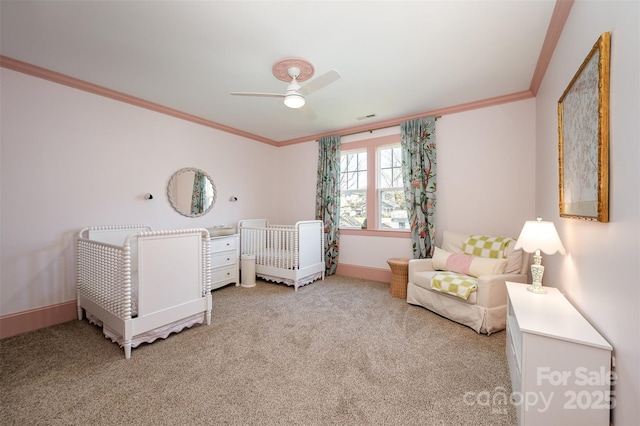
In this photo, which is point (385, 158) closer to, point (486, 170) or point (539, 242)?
point (486, 170)

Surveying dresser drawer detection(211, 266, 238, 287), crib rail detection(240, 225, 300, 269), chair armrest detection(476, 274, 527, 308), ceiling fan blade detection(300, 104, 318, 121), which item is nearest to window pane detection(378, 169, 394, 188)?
crib rail detection(240, 225, 300, 269)

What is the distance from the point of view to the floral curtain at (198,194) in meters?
3.64

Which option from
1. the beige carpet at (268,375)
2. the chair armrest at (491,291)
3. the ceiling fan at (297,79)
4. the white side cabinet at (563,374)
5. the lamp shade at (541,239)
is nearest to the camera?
the white side cabinet at (563,374)

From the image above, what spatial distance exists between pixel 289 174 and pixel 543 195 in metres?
3.64

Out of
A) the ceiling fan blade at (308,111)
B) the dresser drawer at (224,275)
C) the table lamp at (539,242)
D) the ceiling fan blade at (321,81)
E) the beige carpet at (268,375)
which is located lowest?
the beige carpet at (268,375)

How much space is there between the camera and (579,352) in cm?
111

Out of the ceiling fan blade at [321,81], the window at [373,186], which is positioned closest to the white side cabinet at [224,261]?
the window at [373,186]

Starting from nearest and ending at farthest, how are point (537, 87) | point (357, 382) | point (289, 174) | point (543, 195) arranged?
point (357, 382)
point (543, 195)
point (537, 87)
point (289, 174)

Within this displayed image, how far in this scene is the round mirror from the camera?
3416mm

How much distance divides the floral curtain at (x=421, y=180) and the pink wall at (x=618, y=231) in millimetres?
1774

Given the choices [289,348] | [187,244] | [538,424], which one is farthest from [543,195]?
[187,244]

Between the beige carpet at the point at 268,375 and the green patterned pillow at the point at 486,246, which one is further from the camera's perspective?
the green patterned pillow at the point at 486,246

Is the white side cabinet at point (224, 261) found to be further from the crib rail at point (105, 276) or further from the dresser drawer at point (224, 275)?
the crib rail at point (105, 276)

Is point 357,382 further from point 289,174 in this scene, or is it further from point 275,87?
point 289,174
